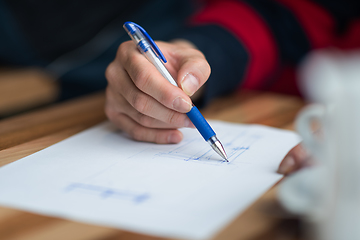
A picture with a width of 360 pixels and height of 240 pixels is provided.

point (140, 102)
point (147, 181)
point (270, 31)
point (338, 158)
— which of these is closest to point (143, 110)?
point (140, 102)

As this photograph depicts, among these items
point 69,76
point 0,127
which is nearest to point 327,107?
point 0,127

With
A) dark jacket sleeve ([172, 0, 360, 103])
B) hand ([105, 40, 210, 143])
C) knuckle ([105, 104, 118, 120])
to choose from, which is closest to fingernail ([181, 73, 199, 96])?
hand ([105, 40, 210, 143])

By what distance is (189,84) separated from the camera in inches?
18.9

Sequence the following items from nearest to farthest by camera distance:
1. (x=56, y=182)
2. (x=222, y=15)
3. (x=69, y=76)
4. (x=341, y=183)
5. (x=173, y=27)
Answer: (x=341, y=183), (x=56, y=182), (x=222, y=15), (x=69, y=76), (x=173, y=27)

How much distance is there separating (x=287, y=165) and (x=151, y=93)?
0.20 meters

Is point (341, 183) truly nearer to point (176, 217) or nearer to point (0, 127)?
point (176, 217)

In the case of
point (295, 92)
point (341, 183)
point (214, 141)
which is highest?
point (295, 92)

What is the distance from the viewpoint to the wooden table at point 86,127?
30 centimetres

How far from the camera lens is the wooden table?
0.98 ft

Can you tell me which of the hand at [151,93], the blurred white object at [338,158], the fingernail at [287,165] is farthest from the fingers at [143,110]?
the blurred white object at [338,158]

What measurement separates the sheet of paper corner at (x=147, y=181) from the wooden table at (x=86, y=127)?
10 millimetres

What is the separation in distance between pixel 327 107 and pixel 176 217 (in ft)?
0.51

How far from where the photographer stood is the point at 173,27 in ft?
3.78

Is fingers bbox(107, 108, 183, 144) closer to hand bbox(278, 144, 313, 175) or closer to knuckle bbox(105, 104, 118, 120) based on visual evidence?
knuckle bbox(105, 104, 118, 120)
